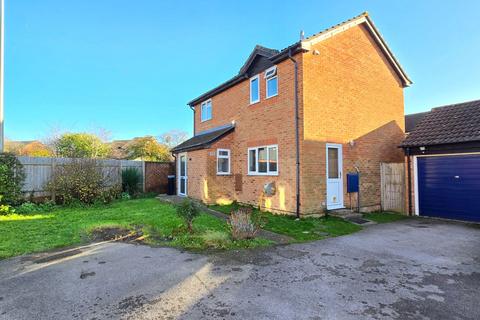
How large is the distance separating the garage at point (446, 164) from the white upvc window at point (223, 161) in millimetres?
8366

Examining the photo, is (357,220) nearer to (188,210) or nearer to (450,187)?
(450,187)

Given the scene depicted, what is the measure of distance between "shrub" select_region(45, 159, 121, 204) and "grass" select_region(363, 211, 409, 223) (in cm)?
1317

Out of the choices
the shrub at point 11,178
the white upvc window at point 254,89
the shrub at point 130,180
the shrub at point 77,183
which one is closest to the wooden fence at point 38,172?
the shrub at point 77,183

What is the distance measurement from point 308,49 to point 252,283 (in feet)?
29.0

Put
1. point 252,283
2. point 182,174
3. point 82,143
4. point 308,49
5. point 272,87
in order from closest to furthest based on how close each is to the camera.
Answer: point 252,283 → point 308,49 → point 272,87 → point 182,174 → point 82,143

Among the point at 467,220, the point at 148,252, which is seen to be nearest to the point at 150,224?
the point at 148,252

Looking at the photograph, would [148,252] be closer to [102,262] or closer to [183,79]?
[102,262]

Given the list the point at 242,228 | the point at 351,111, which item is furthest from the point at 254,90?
the point at 242,228

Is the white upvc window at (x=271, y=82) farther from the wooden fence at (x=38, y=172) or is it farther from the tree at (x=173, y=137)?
the tree at (x=173, y=137)

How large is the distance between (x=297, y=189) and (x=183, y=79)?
19970 mm

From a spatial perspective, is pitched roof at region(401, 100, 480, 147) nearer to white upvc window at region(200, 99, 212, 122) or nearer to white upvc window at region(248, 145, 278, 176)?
white upvc window at region(248, 145, 278, 176)

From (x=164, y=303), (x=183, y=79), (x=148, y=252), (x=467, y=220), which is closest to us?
(x=164, y=303)

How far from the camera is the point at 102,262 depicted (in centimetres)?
557

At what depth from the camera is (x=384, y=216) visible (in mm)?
11273
